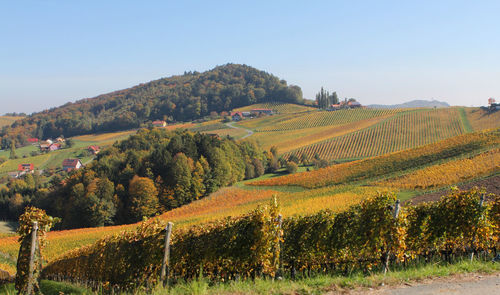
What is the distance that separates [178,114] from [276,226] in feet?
581

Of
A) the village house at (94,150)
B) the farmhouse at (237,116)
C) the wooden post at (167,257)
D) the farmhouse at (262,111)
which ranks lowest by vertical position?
the wooden post at (167,257)

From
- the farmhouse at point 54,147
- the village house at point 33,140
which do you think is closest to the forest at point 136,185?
the farmhouse at point 54,147

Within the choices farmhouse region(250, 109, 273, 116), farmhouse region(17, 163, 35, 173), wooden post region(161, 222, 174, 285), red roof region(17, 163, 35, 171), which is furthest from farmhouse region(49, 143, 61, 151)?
wooden post region(161, 222, 174, 285)

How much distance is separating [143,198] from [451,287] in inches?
1941

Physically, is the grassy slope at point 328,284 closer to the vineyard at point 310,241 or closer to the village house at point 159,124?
the vineyard at point 310,241

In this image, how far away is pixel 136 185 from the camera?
53719mm

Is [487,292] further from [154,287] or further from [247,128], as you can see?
[247,128]

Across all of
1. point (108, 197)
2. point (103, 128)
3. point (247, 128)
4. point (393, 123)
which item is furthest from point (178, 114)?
point (108, 197)

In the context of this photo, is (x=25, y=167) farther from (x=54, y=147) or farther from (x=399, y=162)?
(x=399, y=162)

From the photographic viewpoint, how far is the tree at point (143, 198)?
5234 cm

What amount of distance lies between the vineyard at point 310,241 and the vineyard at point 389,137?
67634 mm

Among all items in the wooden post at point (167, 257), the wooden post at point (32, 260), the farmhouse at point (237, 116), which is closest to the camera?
the wooden post at point (167, 257)

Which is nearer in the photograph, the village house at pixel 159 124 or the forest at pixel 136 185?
the forest at pixel 136 185

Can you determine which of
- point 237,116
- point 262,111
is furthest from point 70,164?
point 262,111
